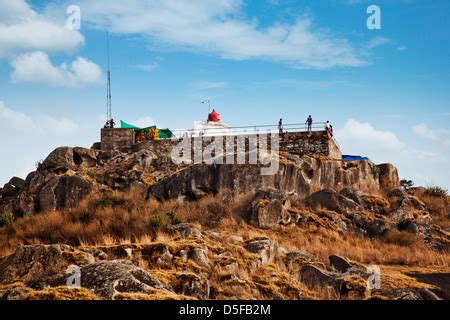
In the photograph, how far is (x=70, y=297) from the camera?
34.3 feet

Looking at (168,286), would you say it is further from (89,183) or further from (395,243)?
(89,183)

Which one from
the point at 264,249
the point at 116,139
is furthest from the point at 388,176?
the point at 264,249

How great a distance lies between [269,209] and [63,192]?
1265 cm

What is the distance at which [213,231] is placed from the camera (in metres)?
23.5

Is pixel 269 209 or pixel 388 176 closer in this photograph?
pixel 269 209

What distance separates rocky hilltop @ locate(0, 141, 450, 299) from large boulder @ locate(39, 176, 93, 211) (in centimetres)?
7

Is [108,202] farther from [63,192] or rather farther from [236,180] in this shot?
[236,180]

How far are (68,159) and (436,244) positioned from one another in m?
24.5

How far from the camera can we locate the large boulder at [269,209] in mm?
26180

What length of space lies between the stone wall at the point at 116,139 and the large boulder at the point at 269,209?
723 inches

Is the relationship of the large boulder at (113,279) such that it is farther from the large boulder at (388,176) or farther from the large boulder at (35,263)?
the large boulder at (388,176)

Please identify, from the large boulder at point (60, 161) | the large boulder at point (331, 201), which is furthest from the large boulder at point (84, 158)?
the large boulder at point (331, 201)

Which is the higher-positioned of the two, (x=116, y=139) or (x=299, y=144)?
(x=116, y=139)

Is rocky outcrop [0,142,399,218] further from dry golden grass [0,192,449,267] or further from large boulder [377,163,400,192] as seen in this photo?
dry golden grass [0,192,449,267]
